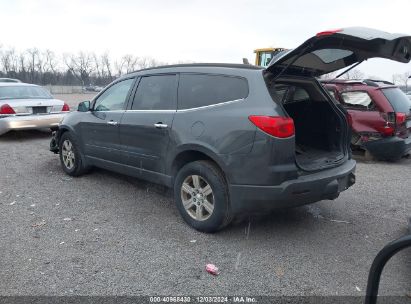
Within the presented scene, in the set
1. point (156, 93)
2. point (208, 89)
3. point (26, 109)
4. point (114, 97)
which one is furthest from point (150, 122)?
point (26, 109)

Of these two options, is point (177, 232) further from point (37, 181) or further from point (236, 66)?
point (37, 181)

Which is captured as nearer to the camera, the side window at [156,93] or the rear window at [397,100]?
the side window at [156,93]

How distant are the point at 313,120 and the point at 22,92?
8.40 meters

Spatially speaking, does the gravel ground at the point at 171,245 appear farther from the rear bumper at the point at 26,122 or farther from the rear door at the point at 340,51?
the rear bumper at the point at 26,122

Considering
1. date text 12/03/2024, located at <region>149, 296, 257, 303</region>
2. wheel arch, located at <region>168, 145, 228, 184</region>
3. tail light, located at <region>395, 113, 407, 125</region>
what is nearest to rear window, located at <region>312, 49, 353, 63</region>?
wheel arch, located at <region>168, 145, 228, 184</region>

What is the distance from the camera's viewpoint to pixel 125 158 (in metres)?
4.86

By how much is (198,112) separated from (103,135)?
1949 millimetres

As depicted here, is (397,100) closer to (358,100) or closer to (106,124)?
(358,100)

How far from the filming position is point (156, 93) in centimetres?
453

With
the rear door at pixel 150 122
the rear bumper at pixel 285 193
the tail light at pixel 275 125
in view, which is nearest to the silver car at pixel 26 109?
the rear door at pixel 150 122

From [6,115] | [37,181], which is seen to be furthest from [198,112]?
[6,115]

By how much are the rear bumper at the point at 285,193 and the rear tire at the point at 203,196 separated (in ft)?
0.47

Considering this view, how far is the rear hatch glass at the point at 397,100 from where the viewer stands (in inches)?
274

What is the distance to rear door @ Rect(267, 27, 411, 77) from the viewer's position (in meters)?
3.10
